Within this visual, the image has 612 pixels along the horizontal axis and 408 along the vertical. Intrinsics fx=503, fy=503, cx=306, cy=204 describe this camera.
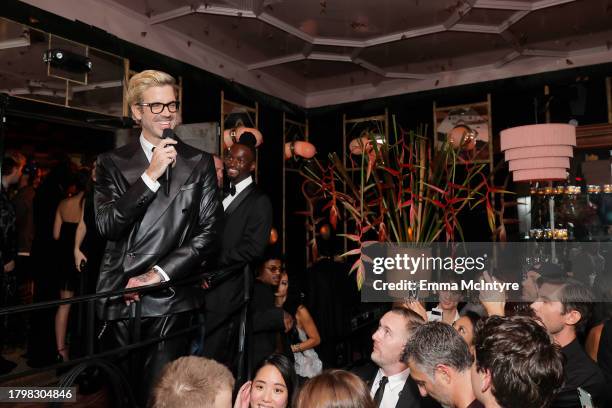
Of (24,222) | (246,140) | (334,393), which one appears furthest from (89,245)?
(334,393)

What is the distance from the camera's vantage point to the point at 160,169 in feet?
5.17

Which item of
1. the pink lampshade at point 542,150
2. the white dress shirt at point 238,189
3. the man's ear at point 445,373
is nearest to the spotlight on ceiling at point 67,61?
the white dress shirt at point 238,189

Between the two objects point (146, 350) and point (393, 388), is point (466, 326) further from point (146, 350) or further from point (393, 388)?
point (146, 350)

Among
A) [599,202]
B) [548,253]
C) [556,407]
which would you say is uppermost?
[599,202]

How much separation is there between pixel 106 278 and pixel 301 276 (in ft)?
8.95

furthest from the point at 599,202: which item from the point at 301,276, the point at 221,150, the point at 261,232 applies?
the point at 221,150

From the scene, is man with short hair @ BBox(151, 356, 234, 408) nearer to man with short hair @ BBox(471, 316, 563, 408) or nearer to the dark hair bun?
man with short hair @ BBox(471, 316, 563, 408)

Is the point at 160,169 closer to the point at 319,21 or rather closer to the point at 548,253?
the point at 548,253

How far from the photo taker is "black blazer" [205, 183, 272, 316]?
221cm

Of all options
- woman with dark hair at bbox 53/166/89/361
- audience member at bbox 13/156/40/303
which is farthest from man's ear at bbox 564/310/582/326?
audience member at bbox 13/156/40/303

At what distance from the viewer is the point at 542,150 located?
2529 mm

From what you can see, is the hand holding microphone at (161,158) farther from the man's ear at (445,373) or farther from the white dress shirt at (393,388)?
the white dress shirt at (393,388)

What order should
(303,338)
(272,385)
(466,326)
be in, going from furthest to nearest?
(303,338), (466,326), (272,385)

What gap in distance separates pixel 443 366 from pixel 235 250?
3.36 feet
